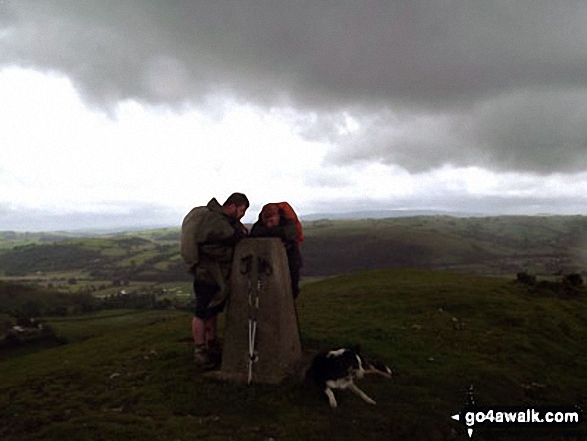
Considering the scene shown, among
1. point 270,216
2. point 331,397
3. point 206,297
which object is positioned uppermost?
point 270,216

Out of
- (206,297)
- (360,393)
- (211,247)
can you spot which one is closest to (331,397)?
(360,393)

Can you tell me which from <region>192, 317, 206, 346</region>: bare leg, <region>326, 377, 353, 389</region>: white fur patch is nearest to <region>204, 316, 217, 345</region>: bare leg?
<region>192, 317, 206, 346</region>: bare leg

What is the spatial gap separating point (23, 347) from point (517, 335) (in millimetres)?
34863

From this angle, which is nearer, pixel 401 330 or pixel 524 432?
pixel 524 432

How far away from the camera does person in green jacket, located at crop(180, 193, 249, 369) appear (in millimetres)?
10812

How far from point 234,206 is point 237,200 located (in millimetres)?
171

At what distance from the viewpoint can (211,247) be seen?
35.7ft

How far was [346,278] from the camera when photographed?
1416 inches

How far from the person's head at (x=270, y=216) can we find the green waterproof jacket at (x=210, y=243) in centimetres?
78

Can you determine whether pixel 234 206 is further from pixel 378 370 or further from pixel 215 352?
pixel 378 370

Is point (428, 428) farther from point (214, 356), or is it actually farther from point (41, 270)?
point (41, 270)

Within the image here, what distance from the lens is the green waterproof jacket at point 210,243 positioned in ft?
35.4

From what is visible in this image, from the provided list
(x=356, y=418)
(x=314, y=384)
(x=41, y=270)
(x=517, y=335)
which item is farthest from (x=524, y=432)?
(x=41, y=270)

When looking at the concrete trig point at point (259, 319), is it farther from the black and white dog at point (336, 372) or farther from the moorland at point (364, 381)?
the black and white dog at point (336, 372)
